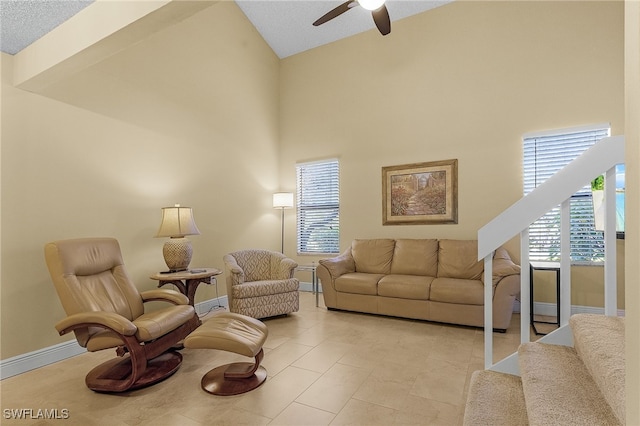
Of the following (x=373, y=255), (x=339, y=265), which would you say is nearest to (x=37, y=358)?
(x=339, y=265)

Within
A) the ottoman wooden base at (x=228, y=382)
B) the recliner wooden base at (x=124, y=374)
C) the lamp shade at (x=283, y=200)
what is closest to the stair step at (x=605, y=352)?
the ottoman wooden base at (x=228, y=382)

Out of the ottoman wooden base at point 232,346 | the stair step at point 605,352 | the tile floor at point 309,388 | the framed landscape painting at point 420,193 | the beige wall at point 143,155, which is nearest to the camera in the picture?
the stair step at point 605,352

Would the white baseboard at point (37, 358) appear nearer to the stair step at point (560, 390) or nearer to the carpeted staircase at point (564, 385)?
the carpeted staircase at point (564, 385)

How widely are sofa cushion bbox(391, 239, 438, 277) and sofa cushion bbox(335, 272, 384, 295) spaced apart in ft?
1.04

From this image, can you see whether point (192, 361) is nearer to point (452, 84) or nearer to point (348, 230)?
point (348, 230)

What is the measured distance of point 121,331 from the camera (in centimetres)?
215

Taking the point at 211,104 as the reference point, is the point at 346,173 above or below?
below

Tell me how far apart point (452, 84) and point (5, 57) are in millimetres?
4825

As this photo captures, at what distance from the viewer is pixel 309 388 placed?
7.46 ft

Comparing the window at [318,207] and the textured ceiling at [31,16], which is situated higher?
the textured ceiling at [31,16]

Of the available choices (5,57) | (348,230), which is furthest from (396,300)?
(5,57)

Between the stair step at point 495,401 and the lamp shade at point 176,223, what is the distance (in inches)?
116

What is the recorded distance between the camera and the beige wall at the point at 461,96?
3.72m

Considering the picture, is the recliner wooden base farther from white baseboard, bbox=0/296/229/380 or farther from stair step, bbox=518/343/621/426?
stair step, bbox=518/343/621/426
